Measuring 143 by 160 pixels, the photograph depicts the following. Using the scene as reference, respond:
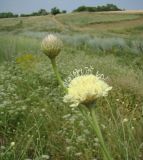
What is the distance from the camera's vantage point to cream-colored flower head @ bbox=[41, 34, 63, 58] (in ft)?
5.68

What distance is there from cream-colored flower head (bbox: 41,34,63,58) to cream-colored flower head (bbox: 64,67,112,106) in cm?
17

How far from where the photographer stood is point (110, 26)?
39562 millimetres

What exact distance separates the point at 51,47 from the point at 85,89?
0.21m

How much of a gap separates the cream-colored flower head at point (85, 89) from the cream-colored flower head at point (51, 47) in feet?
0.56

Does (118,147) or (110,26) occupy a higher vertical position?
(118,147)

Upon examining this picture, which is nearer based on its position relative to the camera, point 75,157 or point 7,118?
point 75,157

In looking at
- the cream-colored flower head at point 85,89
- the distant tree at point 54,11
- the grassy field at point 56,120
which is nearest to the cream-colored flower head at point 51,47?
the cream-colored flower head at point 85,89

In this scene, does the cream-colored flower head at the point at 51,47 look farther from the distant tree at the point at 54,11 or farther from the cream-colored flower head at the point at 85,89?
the distant tree at the point at 54,11

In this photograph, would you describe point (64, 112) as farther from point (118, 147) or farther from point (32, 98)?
point (118, 147)

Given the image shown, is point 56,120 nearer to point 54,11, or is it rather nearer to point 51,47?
point 51,47

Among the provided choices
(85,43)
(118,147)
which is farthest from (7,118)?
(85,43)

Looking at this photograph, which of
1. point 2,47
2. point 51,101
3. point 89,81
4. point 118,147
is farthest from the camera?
point 2,47

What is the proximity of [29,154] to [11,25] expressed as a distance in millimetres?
39157

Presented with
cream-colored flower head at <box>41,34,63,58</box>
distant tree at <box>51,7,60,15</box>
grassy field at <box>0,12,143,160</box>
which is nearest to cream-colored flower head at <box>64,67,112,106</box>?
cream-colored flower head at <box>41,34,63,58</box>
